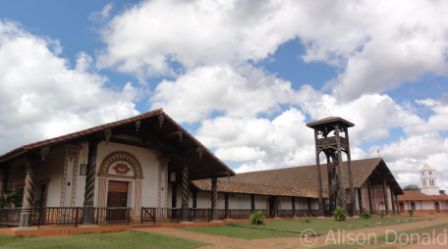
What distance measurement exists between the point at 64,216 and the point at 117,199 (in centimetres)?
325

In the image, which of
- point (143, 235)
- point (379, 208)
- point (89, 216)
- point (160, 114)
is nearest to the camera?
point (143, 235)

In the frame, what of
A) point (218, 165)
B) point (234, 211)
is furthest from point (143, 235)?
point (234, 211)

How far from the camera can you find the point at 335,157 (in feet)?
119

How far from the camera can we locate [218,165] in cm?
2027

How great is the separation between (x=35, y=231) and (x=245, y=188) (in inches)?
745

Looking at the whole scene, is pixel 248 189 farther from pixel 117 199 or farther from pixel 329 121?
pixel 117 199

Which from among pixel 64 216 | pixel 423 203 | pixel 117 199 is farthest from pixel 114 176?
pixel 423 203

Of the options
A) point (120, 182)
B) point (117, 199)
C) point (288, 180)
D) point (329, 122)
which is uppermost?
point (329, 122)

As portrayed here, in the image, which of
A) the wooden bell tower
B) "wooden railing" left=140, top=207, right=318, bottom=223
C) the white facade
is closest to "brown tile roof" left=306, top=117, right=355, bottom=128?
the wooden bell tower

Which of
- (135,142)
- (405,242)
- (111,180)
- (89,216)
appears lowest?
(405,242)

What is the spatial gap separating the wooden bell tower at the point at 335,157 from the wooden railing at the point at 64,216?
867 inches

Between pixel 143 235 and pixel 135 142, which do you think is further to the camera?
pixel 135 142

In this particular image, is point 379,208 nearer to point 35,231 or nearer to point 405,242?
point 405,242

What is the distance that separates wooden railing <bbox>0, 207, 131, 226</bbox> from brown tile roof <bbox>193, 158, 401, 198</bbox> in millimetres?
7960
